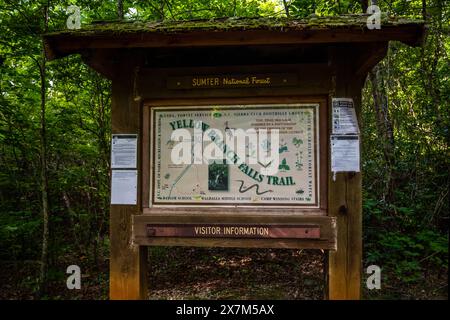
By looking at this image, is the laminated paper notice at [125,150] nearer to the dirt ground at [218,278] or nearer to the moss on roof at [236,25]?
the moss on roof at [236,25]

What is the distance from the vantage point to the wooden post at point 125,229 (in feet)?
12.6

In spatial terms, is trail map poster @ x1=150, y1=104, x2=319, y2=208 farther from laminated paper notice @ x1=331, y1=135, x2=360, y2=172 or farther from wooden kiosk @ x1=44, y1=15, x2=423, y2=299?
laminated paper notice @ x1=331, y1=135, x2=360, y2=172

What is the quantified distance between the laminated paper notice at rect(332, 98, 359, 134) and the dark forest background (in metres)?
2.11

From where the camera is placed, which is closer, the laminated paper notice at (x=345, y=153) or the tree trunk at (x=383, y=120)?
the laminated paper notice at (x=345, y=153)

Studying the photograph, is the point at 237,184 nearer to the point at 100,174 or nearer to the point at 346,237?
the point at 346,237

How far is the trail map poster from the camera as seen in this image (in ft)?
12.2

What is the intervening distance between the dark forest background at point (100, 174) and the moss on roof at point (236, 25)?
6.67 ft

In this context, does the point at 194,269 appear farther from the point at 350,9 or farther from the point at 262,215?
the point at 350,9

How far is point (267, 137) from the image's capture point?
12.4ft

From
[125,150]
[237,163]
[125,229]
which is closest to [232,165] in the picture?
[237,163]

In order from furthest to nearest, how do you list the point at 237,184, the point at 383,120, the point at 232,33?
the point at 383,120 < the point at 237,184 < the point at 232,33

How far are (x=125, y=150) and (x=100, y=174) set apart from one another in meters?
2.67

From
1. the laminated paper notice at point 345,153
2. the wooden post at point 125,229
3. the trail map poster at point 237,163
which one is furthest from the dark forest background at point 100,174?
the laminated paper notice at point 345,153

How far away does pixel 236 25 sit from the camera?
129 inches
